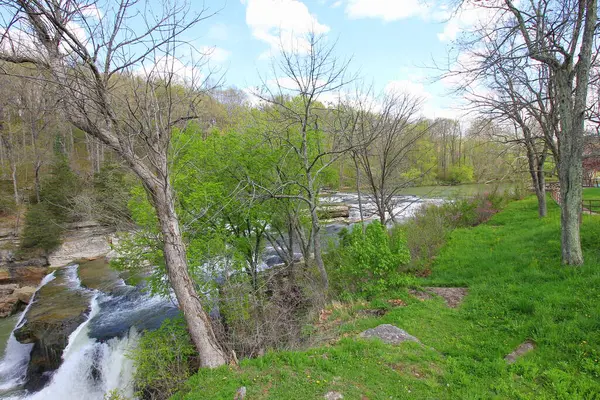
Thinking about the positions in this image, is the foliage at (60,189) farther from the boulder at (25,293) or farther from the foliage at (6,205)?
the boulder at (25,293)

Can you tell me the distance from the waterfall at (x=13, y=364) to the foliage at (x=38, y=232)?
885 centimetres

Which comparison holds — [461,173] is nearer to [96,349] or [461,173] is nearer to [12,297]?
[96,349]

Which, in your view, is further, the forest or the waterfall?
the waterfall

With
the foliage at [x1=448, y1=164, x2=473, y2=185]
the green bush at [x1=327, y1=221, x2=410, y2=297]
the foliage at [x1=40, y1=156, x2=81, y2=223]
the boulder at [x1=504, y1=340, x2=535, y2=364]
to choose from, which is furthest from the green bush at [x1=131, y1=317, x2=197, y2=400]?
the foliage at [x1=448, y1=164, x2=473, y2=185]

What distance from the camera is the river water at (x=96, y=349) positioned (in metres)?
7.77

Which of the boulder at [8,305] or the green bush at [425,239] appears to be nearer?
the green bush at [425,239]

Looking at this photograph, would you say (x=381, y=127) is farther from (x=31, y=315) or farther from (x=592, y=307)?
(x=31, y=315)

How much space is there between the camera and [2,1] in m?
3.40

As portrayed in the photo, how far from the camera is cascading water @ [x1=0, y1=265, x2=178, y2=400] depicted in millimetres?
7723

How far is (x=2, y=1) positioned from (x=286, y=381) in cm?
585

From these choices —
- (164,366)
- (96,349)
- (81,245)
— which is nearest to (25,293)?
(81,245)

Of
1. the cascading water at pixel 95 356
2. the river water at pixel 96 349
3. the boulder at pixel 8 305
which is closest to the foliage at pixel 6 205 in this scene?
the boulder at pixel 8 305

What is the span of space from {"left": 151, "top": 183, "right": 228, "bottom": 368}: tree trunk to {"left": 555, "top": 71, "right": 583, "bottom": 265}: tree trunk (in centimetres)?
752

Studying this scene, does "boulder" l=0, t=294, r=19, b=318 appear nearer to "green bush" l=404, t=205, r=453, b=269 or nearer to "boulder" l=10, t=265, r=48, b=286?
"boulder" l=10, t=265, r=48, b=286
